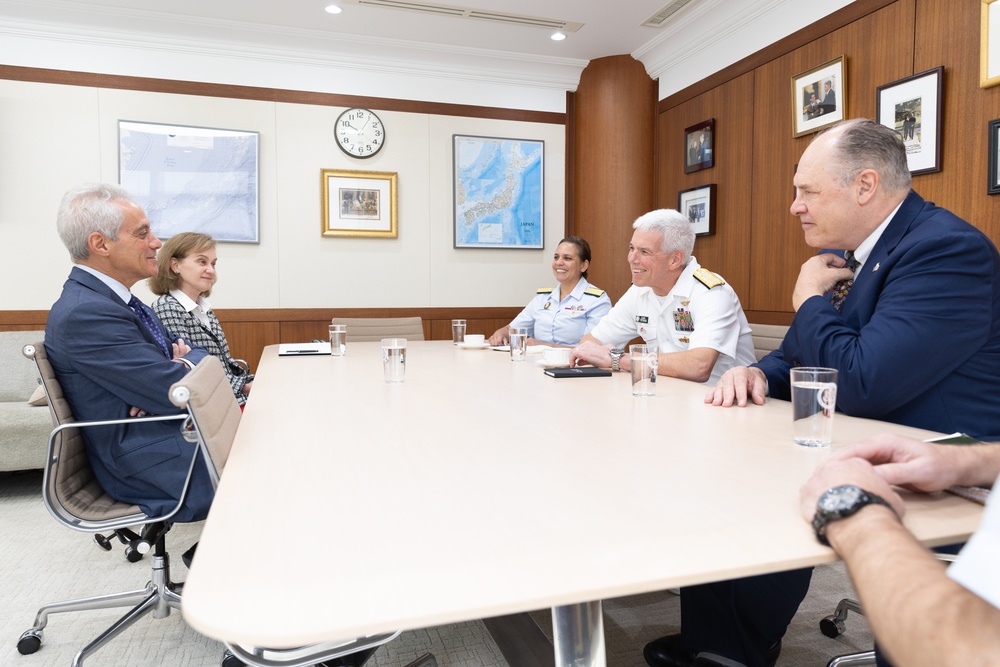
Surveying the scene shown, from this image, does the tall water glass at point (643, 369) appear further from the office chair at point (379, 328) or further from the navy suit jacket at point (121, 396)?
the office chair at point (379, 328)

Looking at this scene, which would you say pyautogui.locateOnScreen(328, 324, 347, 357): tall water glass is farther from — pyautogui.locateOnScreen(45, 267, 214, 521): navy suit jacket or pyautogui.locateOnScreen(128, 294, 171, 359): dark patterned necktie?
pyautogui.locateOnScreen(45, 267, 214, 521): navy suit jacket

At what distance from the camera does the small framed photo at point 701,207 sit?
4.56 meters

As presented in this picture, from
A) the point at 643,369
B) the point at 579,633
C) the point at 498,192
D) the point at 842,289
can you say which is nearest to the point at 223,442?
the point at 579,633

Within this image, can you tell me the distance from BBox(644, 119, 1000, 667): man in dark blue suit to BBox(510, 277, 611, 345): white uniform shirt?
2.23 meters

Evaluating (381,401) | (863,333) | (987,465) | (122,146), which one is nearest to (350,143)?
(122,146)

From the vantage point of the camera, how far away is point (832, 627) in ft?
6.33

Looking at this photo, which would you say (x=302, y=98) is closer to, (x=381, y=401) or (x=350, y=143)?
(x=350, y=143)

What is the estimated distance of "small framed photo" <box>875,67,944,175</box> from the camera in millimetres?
2953

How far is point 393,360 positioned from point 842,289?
1313mm

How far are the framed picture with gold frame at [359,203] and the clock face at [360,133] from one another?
18 centimetres

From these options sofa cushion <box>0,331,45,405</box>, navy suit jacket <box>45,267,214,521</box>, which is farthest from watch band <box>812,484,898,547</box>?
sofa cushion <box>0,331,45,405</box>

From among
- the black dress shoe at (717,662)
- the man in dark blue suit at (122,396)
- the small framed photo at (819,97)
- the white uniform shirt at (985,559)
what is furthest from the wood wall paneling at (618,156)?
the white uniform shirt at (985,559)

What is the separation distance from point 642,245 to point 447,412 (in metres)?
1.42

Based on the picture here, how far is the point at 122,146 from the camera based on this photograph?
455 cm
